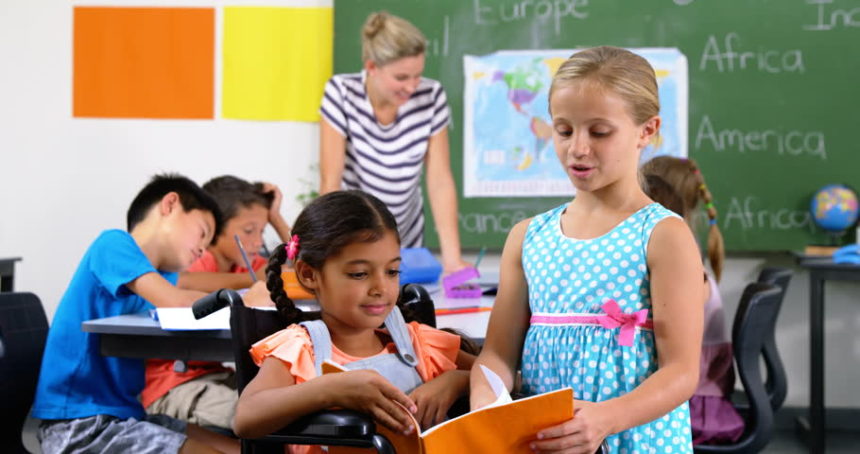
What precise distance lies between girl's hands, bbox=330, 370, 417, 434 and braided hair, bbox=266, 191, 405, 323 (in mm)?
307

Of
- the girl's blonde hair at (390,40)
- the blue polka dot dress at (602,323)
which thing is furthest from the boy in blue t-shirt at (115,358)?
the girl's blonde hair at (390,40)

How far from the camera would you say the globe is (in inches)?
164

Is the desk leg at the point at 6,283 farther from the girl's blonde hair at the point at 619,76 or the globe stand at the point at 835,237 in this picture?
the globe stand at the point at 835,237

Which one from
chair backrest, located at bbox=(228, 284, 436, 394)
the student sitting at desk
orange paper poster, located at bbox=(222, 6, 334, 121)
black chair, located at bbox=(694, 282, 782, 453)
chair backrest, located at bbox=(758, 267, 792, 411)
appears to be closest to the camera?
chair backrest, located at bbox=(228, 284, 436, 394)

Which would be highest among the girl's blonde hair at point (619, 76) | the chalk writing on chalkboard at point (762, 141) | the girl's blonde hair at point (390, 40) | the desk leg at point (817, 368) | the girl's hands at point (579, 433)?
the girl's blonde hair at point (390, 40)

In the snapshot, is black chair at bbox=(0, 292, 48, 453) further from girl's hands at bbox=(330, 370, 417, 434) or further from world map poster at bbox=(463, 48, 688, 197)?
world map poster at bbox=(463, 48, 688, 197)

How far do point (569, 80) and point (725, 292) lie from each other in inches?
131

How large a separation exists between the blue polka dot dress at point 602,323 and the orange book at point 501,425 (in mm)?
189

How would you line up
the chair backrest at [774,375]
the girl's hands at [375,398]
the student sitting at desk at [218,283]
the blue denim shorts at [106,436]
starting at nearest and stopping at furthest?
the girl's hands at [375,398] < the blue denim shorts at [106,436] < the student sitting at desk at [218,283] < the chair backrest at [774,375]

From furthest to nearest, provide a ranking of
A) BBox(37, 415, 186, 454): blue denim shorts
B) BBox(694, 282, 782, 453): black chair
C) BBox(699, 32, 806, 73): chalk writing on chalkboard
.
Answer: BBox(699, 32, 806, 73): chalk writing on chalkboard
BBox(694, 282, 782, 453): black chair
BBox(37, 415, 186, 454): blue denim shorts

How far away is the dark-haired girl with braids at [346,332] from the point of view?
4.77 ft

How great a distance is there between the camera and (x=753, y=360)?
2434 millimetres

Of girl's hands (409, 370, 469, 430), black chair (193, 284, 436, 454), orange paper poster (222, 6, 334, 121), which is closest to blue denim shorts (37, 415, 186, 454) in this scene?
black chair (193, 284, 436, 454)

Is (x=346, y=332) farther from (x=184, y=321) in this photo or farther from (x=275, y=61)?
(x=275, y=61)
